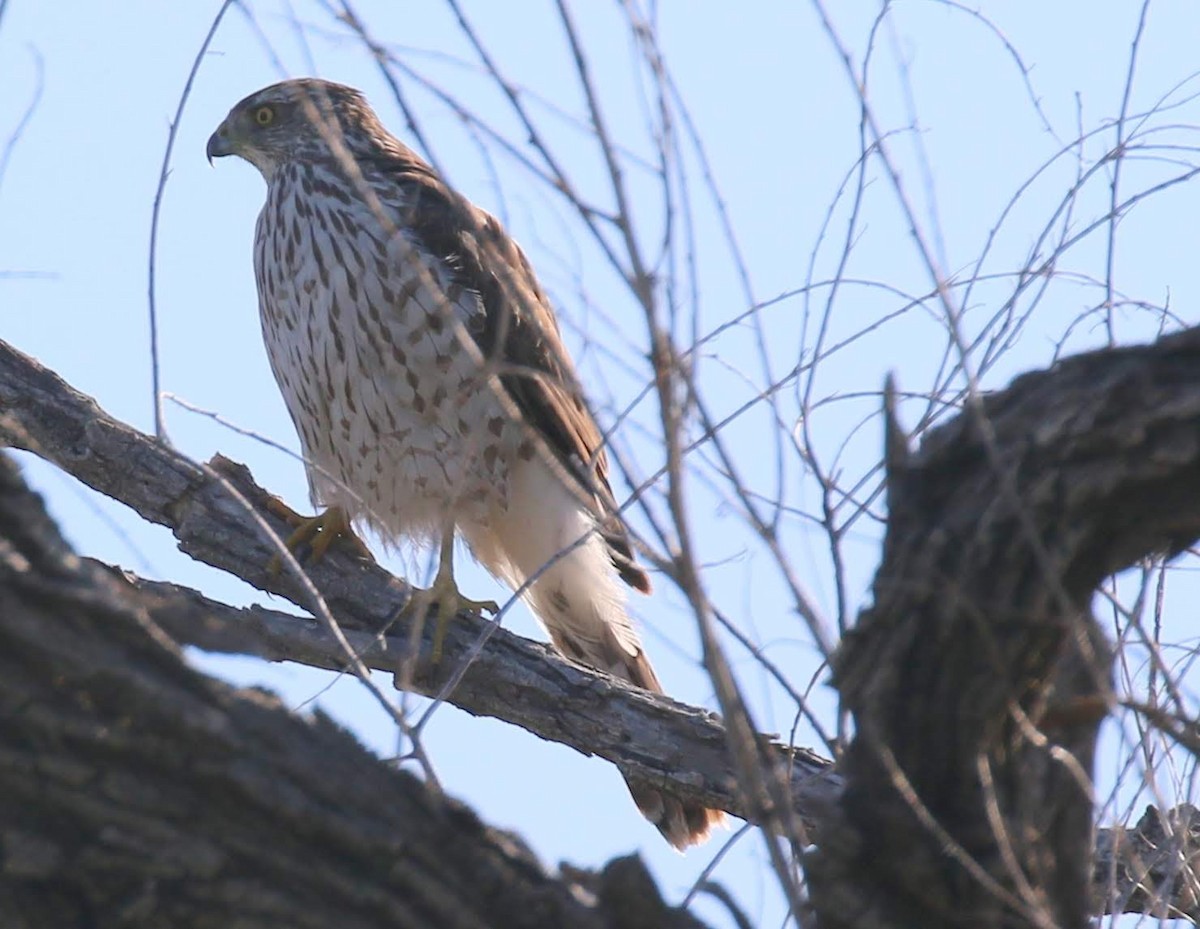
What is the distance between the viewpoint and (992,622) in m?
1.81

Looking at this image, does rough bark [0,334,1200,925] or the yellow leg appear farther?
the yellow leg

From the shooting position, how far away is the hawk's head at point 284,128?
5242mm

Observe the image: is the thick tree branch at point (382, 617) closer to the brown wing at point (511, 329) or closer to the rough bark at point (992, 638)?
the brown wing at point (511, 329)

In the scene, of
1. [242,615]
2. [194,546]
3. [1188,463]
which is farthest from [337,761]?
[194,546]

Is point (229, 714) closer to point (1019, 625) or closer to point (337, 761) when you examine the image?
point (337, 761)

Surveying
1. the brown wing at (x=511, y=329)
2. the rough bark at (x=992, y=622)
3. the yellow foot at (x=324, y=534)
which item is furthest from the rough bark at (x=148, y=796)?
the brown wing at (x=511, y=329)

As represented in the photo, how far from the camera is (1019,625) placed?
1815 millimetres

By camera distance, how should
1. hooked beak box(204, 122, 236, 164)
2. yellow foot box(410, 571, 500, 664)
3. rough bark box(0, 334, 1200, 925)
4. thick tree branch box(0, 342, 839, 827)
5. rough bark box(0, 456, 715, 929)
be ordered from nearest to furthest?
rough bark box(0, 456, 715, 929) < rough bark box(0, 334, 1200, 925) < thick tree branch box(0, 342, 839, 827) < yellow foot box(410, 571, 500, 664) < hooked beak box(204, 122, 236, 164)

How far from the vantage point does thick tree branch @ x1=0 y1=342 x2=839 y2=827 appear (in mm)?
3768

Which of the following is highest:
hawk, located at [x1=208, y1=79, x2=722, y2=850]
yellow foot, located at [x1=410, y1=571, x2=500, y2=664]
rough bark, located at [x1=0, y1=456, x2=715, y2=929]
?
hawk, located at [x1=208, y1=79, x2=722, y2=850]

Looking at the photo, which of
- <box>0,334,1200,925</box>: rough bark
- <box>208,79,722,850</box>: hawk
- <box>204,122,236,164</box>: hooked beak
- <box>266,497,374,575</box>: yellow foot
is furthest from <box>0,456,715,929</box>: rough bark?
<box>204,122,236,164</box>: hooked beak

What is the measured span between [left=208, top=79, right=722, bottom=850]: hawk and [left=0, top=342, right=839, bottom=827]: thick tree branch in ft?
0.76

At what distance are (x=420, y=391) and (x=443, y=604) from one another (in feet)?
2.19

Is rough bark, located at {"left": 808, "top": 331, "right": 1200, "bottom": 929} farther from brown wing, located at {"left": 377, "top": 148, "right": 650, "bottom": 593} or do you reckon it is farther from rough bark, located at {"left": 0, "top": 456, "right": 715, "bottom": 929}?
brown wing, located at {"left": 377, "top": 148, "right": 650, "bottom": 593}
